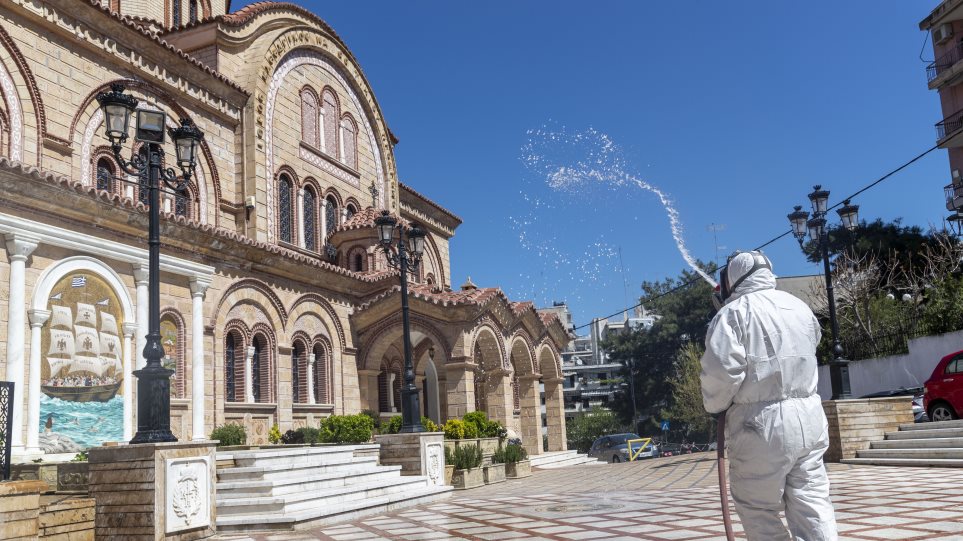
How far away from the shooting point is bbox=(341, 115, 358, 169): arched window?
25.2 m

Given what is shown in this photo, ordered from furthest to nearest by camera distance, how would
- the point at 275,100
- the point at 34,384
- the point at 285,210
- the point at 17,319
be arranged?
the point at 285,210 < the point at 275,100 < the point at 34,384 < the point at 17,319

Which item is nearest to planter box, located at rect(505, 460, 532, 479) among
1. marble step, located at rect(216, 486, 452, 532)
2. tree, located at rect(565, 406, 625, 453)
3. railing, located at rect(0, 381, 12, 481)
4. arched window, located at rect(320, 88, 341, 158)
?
marble step, located at rect(216, 486, 452, 532)

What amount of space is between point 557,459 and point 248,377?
436 inches

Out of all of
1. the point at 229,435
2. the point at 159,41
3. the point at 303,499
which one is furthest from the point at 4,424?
the point at 159,41

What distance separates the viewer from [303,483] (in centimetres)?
1130

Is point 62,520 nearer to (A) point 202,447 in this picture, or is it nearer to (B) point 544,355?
(A) point 202,447

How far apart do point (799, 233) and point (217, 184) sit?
1348 centimetres

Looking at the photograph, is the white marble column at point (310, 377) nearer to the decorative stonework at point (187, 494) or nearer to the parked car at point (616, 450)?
the decorative stonework at point (187, 494)

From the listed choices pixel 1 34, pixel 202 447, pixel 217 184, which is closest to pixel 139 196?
pixel 217 184

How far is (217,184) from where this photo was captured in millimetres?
19656

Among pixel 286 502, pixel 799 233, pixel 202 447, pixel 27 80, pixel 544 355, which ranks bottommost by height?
pixel 286 502

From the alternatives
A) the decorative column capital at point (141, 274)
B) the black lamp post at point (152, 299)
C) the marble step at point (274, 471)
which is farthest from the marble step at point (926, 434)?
the decorative column capital at point (141, 274)

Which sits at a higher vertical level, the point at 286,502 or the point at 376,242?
the point at 376,242

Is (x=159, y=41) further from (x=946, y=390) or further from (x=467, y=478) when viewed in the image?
(x=946, y=390)
